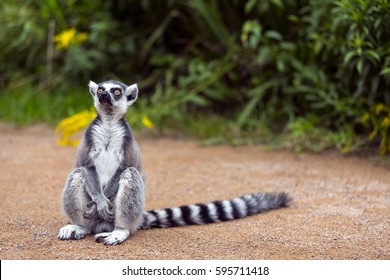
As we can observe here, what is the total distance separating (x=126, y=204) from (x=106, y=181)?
0.81 feet

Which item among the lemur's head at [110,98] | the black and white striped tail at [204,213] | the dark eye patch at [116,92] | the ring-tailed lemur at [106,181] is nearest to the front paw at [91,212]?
the ring-tailed lemur at [106,181]

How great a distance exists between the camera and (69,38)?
9930 mm

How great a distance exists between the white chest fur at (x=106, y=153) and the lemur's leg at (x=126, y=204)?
0.11 m

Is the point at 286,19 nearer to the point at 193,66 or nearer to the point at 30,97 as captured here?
the point at 193,66

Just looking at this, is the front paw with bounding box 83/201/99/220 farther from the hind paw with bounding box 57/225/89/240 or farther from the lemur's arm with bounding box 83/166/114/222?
the hind paw with bounding box 57/225/89/240

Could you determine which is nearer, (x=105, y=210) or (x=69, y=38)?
(x=105, y=210)

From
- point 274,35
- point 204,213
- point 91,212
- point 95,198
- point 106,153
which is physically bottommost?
point 204,213

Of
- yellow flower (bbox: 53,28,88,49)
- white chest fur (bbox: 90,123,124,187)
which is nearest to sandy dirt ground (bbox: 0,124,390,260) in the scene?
white chest fur (bbox: 90,123,124,187)

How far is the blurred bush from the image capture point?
7.95 meters

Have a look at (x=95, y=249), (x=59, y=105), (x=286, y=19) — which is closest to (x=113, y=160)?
(x=95, y=249)

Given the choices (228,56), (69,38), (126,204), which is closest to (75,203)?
(126,204)

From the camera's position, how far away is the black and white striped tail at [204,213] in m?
5.36

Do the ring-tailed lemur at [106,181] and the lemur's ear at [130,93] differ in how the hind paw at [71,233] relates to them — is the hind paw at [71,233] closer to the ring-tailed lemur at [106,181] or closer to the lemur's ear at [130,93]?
the ring-tailed lemur at [106,181]

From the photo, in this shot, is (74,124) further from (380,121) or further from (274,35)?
(380,121)
